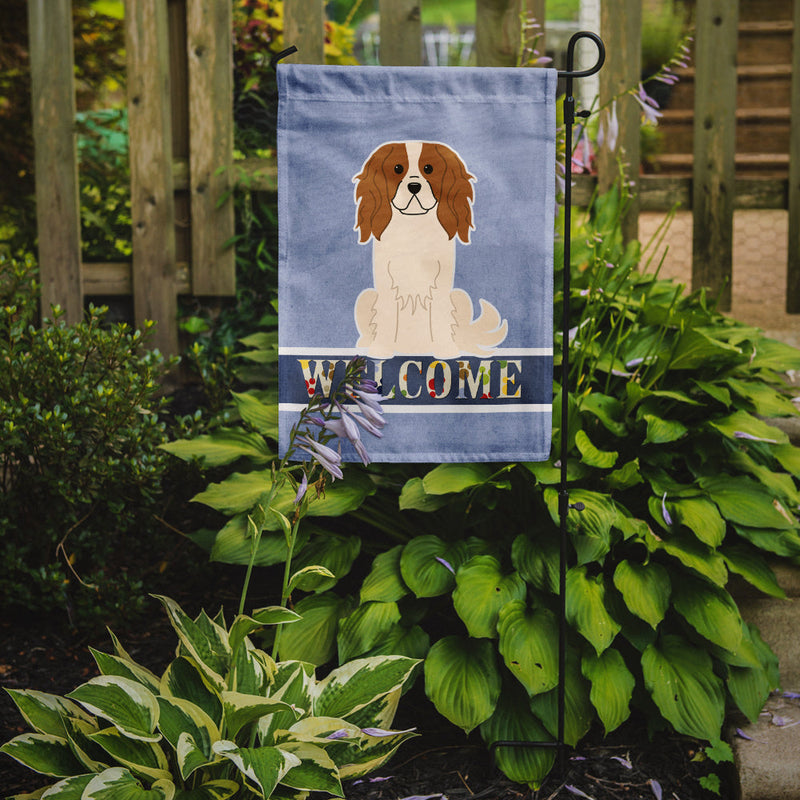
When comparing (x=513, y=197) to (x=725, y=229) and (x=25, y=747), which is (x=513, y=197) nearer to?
(x=25, y=747)

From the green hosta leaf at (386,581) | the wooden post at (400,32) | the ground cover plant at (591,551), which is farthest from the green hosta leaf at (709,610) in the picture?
the wooden post at (400,32)

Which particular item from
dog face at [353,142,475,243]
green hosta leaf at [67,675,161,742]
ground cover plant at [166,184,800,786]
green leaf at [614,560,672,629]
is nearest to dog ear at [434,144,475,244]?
dog face at [353,142,475,243]

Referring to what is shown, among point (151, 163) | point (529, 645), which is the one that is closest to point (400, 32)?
point (151, 163)

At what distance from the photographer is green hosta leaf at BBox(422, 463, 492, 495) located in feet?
7.04

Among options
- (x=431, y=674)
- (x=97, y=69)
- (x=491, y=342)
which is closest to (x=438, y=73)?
(x=491, y=342)

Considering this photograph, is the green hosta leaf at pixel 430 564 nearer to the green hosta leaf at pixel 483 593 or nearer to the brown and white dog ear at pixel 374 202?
the green hosta leaf at pixel 483 593

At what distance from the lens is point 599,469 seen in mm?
2387

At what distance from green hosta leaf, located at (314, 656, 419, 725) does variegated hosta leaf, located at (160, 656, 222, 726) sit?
0.72 feet

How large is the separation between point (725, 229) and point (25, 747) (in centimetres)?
304

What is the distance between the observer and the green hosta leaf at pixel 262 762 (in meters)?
1.55

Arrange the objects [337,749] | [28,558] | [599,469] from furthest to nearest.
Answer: [28,558] < [599,469] < [337,749]

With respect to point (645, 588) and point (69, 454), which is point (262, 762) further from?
point (69, 454)

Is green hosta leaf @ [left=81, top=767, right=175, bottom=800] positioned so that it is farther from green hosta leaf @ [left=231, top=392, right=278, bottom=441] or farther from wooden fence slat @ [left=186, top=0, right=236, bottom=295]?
wooden fence slat @ [left=186, top=0, right=236, bottom=295]

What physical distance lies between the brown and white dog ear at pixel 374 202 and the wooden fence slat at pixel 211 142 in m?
1.68
